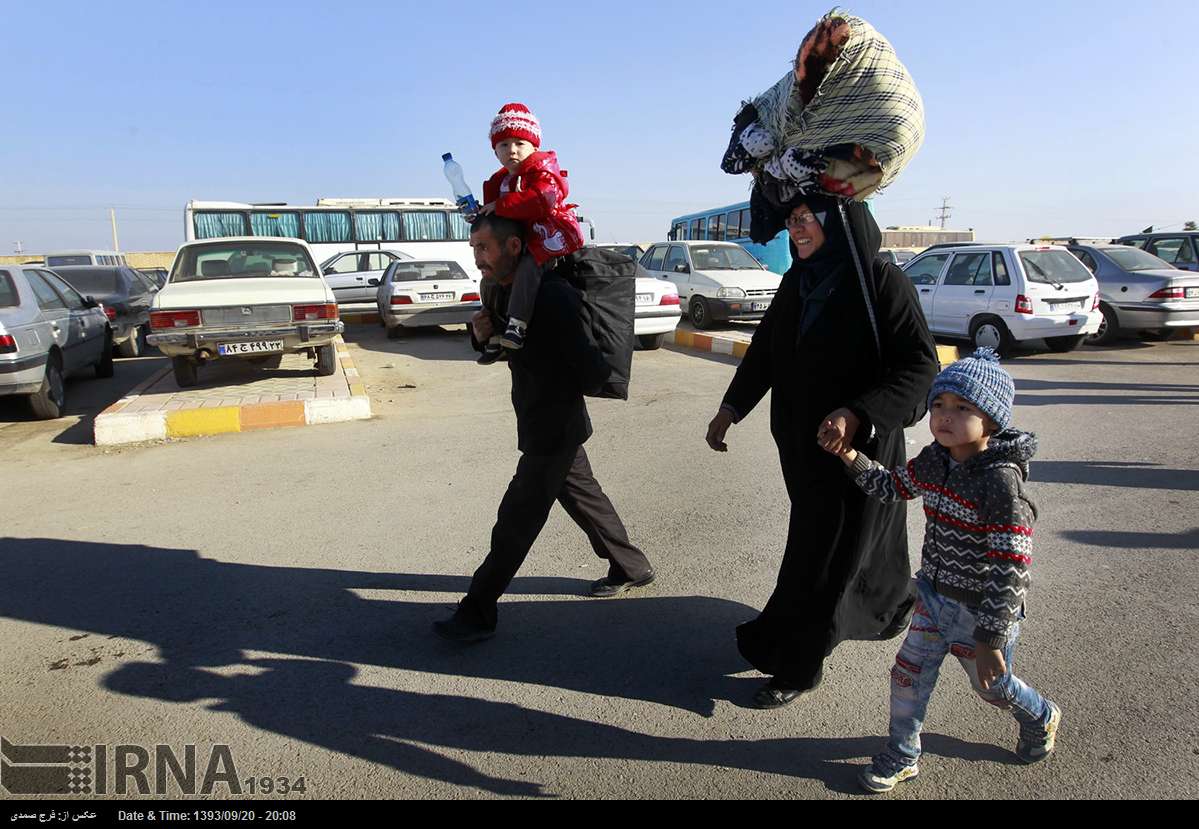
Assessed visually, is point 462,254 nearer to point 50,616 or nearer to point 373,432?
point 373,432

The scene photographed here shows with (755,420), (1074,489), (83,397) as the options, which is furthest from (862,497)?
(83,397)

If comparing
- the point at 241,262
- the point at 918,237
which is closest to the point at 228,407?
the point at 241,262

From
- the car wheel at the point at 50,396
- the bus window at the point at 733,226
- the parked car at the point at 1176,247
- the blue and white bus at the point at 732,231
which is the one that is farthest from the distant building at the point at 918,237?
the car wheel at the point at 50,396

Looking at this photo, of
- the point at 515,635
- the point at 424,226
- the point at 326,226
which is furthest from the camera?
the point at 424,226

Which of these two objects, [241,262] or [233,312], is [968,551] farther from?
[241,262]

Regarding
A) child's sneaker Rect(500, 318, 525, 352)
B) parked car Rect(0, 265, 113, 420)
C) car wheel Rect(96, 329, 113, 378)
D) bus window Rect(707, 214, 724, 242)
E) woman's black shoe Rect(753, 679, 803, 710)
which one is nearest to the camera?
woman's black shoe Rect(753, 679, 803, 710)

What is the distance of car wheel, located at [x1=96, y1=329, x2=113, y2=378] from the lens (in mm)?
10047

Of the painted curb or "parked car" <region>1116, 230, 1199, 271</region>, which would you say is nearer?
the painted curb

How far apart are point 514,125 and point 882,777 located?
275cm

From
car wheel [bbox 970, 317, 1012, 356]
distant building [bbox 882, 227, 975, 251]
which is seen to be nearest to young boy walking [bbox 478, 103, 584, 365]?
car wheel [bbox 970, 317, 1012, 356]

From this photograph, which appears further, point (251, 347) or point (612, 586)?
point (251, 347)

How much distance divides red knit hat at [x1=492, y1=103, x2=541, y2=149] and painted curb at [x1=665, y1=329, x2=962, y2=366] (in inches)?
294

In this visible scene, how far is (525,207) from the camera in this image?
299 cm

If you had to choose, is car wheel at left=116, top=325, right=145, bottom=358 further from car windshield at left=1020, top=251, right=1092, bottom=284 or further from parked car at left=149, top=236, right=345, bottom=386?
car windshield at left=1020, top=251, right=1092, bottom=284
